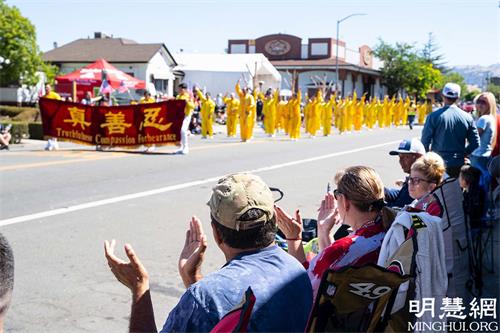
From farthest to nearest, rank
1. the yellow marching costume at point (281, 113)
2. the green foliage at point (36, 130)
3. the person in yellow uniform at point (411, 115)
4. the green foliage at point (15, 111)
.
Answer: the person in yellow uniform at point (411, 115) → the yellow marching costume at point (281, 113) → the green foliage at point (15, 111) → the green foliage at point (36, 130)

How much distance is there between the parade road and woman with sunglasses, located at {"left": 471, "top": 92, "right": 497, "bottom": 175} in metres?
2.68

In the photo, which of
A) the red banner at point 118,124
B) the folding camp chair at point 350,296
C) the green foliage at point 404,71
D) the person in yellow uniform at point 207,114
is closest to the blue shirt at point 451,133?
the folding camp chair at point 350,296

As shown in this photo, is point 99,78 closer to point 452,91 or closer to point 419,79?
point 452,91

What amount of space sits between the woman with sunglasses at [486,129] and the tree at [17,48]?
1451 inches

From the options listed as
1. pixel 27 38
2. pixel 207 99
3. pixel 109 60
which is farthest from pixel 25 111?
pixel 109 60

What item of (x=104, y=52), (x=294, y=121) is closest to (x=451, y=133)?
(x=294, y=121)

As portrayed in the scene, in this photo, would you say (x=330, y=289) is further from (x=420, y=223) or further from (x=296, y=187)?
(x=296, y=187)

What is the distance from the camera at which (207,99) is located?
24.2 m

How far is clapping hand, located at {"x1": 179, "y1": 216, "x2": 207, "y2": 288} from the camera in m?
2.83

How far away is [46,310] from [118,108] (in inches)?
499

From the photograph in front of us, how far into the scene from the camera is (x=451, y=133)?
7.17m

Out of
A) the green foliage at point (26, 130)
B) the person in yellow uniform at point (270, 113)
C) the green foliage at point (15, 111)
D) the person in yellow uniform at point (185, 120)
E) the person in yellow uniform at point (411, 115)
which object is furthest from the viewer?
the person in yellow uniform at point (411, 115)

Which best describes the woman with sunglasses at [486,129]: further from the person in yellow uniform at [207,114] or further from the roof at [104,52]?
the roof at [104,52]

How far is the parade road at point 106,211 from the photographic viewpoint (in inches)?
200
